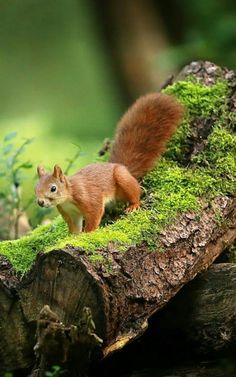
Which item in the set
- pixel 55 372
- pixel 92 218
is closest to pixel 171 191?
pixel 92 218

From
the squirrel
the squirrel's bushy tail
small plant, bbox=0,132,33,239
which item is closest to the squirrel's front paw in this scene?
the squirrel

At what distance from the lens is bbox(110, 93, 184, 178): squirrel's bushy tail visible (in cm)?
470

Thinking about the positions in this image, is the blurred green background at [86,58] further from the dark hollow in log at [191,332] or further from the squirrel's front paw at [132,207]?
the dark hollow in log at [191,332]

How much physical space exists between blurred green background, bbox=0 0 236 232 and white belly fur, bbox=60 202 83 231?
1302 mm

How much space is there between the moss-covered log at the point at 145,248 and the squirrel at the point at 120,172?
0.26 feet

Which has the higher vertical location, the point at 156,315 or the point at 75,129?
the point at 156,315

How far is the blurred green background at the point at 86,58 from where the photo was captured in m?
9.73

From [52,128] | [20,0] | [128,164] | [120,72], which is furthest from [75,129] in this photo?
[128,164]

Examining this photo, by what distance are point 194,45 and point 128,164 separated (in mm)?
4834

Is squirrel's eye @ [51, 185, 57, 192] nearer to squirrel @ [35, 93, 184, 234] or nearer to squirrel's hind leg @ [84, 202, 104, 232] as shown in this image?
squirrel @ [35, 93, 184, 234]

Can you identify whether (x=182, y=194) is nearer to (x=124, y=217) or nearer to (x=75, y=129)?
(x=124, y=217)

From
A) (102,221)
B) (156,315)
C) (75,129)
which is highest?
(102,221)

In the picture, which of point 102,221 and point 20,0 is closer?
point 102,221

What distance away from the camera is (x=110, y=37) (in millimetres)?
10133
